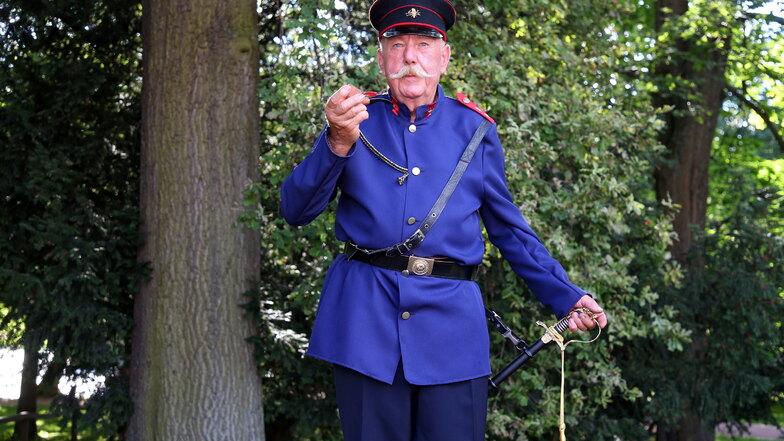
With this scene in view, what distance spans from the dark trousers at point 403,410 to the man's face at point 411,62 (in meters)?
0.85

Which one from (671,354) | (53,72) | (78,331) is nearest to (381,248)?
(78,331)

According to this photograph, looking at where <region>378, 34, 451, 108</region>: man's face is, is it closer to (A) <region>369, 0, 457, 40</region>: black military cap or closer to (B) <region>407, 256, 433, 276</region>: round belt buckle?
(A) <region>369, 0, 457, 40</region>: black military cap

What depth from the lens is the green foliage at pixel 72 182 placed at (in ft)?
18.5

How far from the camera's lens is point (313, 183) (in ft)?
8.35

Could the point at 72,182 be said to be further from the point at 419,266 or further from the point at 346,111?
the point at 346,111

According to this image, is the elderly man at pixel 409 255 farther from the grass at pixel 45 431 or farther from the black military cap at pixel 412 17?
the grass at pixel 45 431

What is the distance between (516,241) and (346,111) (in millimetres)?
814

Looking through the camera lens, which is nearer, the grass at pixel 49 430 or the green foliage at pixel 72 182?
the green foliage at pixel 72 182

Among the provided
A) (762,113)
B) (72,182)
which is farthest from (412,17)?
(762,113)

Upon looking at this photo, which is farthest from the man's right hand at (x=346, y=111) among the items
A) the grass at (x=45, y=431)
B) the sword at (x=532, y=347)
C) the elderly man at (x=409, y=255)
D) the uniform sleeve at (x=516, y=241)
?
the grass at (x=45, y=431)

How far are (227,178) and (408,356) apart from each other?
126 inches

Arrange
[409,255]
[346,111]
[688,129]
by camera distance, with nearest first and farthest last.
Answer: [346,111] < [409,255] < [688,129]

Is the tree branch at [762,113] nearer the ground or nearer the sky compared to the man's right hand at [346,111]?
nearer the sky

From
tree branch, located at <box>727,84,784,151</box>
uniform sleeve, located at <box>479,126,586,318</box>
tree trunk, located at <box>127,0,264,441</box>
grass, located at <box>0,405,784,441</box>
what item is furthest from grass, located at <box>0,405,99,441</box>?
tree branch, located at <box>727,84,784,151</box>
